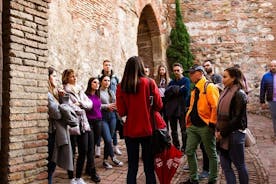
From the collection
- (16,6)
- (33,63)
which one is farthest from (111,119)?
(16,6)

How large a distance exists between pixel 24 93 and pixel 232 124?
223 centimetres

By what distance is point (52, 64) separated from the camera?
6.22m

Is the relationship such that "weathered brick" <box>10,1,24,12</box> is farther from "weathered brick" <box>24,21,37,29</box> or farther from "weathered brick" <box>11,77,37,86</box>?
"weathered brick" <box>11,77,37,86</box>

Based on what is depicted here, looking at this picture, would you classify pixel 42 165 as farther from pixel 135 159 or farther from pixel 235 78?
pixel 235 78

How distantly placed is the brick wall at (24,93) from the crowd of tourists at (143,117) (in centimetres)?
27

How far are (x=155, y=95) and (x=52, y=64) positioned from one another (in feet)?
9.89

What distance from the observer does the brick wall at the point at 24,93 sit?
11.6ft

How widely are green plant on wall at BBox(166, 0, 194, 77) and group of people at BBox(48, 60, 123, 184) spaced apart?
6.86 m

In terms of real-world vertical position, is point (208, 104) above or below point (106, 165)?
above

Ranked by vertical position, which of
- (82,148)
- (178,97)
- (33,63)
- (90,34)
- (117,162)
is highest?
(90,34)

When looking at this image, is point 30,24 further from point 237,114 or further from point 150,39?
point 150,39

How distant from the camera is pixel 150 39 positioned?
12.5 metres

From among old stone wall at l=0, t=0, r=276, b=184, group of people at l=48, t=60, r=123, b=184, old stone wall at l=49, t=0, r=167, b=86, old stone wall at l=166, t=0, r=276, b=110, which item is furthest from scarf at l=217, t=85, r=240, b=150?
old stone wall at l=166, t=0, r=276, b=110

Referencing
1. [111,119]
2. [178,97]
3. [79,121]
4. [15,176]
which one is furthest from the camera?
[178,97]
